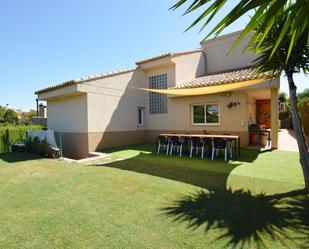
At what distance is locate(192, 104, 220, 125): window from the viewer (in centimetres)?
1878

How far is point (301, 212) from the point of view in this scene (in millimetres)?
6145

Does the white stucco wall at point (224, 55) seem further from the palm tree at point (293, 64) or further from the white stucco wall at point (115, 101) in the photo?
the palm tree at point (293, 64)

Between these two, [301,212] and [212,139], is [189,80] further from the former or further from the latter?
[301,212]

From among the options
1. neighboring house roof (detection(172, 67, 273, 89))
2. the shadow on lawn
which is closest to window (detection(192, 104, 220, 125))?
neighboring house roof (detection(172, 67, 273, 89))

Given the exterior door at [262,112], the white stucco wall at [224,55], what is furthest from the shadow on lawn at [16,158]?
the exterior door at [262,112]

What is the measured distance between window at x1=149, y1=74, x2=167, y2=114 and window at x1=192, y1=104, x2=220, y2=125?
3267 mm

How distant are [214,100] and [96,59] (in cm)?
1386

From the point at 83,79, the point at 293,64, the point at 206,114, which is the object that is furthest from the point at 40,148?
the point at 293,64

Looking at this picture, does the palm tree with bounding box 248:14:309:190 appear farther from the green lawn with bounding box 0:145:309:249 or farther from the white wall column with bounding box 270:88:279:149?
the white wall column with bounding box 270:88:279:149

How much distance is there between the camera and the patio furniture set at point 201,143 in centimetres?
1373

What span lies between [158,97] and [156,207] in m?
16.6

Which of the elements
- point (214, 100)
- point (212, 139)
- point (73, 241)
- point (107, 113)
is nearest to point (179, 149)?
point (212, 139)

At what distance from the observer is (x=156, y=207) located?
6785mm

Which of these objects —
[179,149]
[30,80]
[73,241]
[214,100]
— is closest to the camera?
[73,241]
